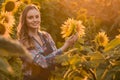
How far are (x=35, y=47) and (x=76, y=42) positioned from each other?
570 mm

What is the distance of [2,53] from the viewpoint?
75 cm

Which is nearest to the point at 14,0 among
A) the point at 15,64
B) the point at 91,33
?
the point at 15,64

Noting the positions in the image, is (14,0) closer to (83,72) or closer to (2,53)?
(83,72)

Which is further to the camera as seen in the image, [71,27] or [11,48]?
[71,27]

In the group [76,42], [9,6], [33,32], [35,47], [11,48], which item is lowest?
[11,48]

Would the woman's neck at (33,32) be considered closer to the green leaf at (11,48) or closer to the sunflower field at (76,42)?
the sunflower field at (76,42)

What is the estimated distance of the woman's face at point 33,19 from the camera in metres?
3.74

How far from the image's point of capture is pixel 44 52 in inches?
146

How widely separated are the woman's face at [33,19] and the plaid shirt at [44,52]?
0.35ft

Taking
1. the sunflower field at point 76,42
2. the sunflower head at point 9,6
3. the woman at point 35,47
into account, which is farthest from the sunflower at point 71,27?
the sunflower head at point 9,6

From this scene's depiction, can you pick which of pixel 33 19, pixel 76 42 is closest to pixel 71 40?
pixel 76 42

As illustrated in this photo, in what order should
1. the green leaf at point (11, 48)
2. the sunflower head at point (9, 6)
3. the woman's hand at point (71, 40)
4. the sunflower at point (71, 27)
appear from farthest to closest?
the sunflower head at point (9, 6) < the woman's hand at point (71, 40) < the sunflower at point (71, 27) < the green leaf at point (11, 48)

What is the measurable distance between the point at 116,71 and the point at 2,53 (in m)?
1.08

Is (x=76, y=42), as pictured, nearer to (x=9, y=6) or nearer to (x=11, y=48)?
(x=9, y=6)
